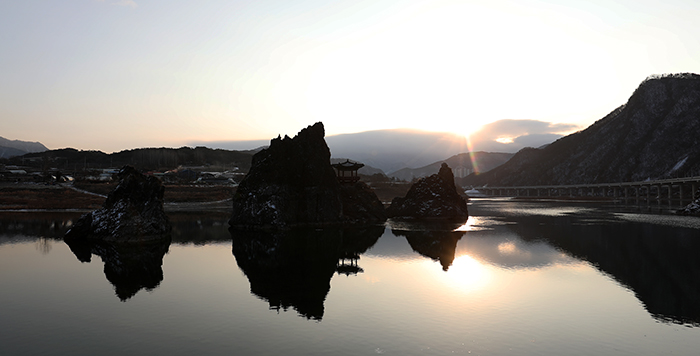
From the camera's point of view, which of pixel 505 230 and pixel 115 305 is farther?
pixel 505 230

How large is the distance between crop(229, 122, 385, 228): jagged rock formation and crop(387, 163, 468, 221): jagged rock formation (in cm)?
1707

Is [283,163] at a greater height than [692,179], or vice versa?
[283,163]

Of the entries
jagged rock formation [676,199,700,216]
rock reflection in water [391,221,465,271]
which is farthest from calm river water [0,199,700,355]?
jagged rock formation [676,199,700,216]

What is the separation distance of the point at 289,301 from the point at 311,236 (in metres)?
31.6

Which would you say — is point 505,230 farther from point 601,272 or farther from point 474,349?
point 474,349

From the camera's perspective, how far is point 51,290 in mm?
27656

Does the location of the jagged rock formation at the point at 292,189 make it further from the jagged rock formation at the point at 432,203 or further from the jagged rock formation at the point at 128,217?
the jagged rock formation at the point at 432,203

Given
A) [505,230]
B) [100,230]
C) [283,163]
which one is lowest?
[505,230]

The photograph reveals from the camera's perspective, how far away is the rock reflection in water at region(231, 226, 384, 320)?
26.3 meters

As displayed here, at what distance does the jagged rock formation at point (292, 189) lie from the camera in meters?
66.3

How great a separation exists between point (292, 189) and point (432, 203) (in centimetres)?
3581

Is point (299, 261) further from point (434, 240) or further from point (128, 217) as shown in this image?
point (128, 217)

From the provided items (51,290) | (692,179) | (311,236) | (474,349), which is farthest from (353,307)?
(692,179)

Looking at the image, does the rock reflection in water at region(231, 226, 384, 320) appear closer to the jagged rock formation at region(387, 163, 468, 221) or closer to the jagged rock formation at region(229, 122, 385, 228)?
the jagged rock formation at region(229, 122, 385, 228)
